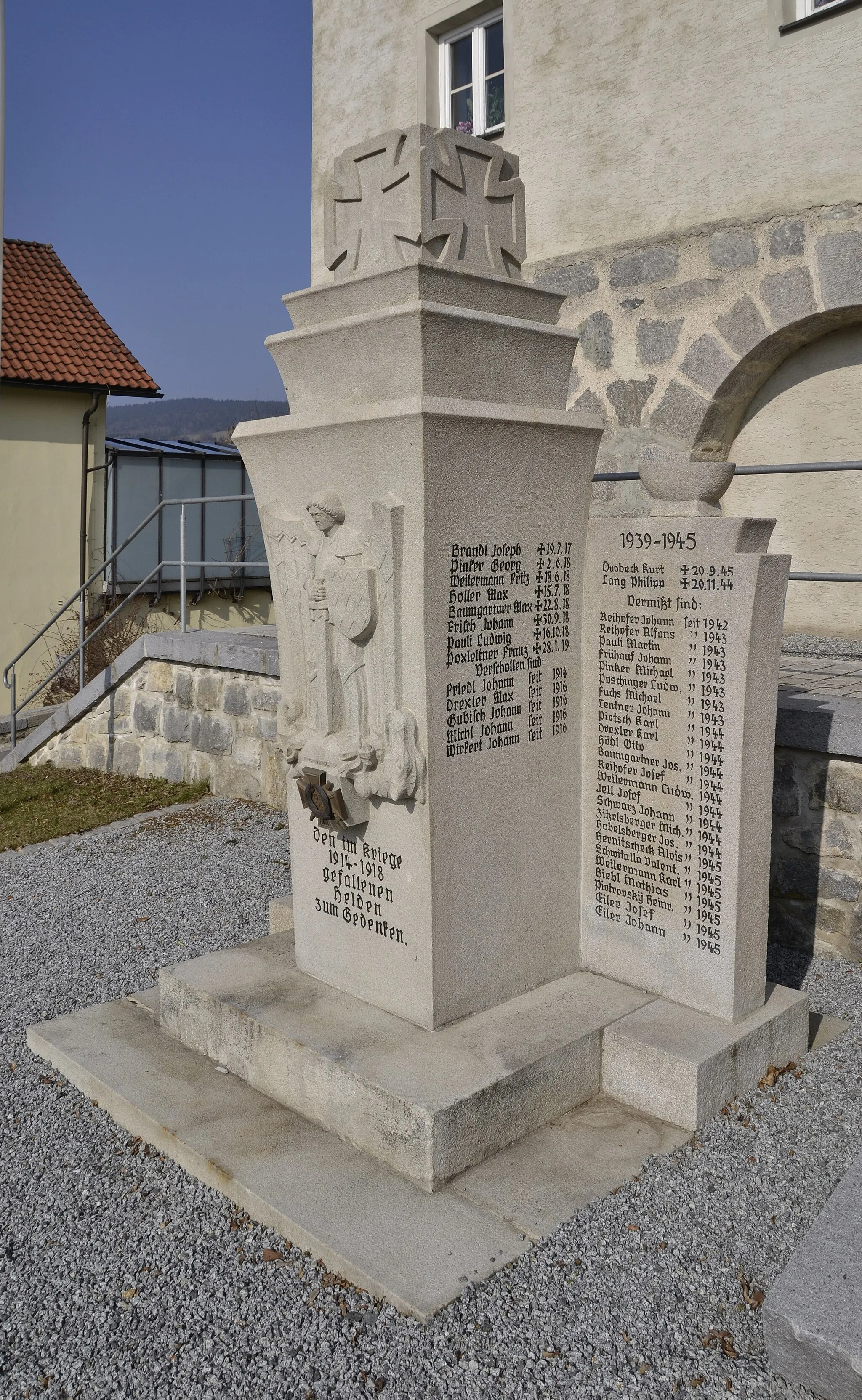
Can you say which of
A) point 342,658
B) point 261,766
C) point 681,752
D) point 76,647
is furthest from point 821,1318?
point 76,647

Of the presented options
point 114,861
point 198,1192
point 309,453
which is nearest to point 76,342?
point 114,861

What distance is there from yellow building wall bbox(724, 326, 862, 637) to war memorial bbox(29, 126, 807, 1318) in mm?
3663

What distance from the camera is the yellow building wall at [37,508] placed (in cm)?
1410

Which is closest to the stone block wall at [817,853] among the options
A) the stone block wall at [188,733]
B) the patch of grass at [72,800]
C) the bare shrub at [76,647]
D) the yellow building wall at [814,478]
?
the yellow building wall at [814,478]

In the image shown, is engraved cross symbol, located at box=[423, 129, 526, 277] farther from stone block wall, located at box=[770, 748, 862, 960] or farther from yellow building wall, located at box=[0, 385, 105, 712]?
yellow building wall, located at box=[0, 385, 105, 712]

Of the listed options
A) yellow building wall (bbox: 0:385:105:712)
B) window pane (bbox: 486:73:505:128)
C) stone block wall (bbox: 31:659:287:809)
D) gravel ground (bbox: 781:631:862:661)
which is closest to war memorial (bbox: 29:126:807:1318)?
gravel ground (bbox: 781:631:862:661)

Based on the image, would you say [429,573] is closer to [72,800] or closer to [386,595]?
[386,595]

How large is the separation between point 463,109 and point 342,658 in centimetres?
640

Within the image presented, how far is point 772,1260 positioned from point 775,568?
185 cm

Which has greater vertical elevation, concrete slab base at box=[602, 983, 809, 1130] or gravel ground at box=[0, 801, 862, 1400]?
concrete slab base at box=[602, 983, 809, 1130]

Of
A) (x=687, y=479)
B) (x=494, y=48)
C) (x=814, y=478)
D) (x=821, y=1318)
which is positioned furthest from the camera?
(x=494, y=48)

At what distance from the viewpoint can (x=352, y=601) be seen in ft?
10.7

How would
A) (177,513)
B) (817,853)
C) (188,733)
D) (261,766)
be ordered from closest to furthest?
1. (817,853)
2. (261,766)
3. (188,733)
4. (177,513)

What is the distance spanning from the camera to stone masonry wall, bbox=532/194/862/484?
20.3 ft
